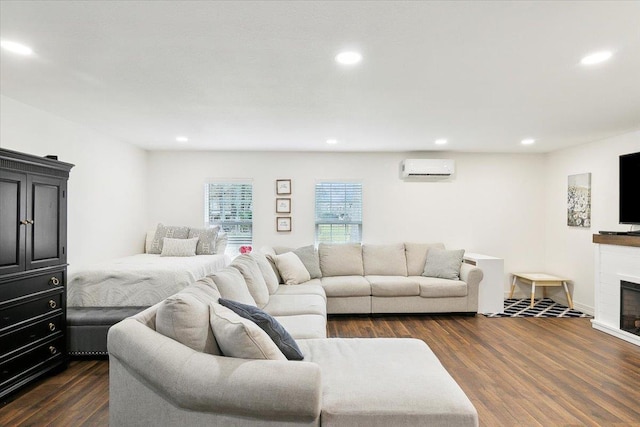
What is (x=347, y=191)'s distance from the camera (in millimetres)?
6344

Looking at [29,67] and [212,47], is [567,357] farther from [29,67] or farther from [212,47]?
[29,67]

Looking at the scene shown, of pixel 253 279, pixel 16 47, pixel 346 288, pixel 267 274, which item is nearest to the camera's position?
pixel 16 47

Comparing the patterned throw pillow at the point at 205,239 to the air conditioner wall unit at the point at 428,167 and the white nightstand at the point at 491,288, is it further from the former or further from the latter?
the white nightstand at the point at 491,288

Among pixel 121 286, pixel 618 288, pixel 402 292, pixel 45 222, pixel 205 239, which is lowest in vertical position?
pixel 402 292

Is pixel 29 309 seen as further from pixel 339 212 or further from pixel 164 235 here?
pixel 339 212

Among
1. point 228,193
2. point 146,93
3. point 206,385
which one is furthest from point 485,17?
point 228,193

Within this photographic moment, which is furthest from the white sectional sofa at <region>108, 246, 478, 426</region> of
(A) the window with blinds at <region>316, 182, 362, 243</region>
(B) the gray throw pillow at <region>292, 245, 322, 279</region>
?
(A) the window with blinds at <region>316, 182, 362, 243</region>

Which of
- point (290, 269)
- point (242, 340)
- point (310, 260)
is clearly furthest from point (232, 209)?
point (242, 340)

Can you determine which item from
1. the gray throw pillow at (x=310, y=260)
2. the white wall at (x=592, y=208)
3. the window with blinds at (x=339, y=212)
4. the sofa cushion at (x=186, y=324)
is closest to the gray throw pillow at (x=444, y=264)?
the window with blinds at (x=339, y=212)

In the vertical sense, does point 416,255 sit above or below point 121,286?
above

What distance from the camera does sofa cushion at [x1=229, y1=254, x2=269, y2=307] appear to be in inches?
134

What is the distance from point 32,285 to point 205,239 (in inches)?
103

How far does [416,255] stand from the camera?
232 inches

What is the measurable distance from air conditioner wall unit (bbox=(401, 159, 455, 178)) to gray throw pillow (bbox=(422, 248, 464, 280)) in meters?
1.28
